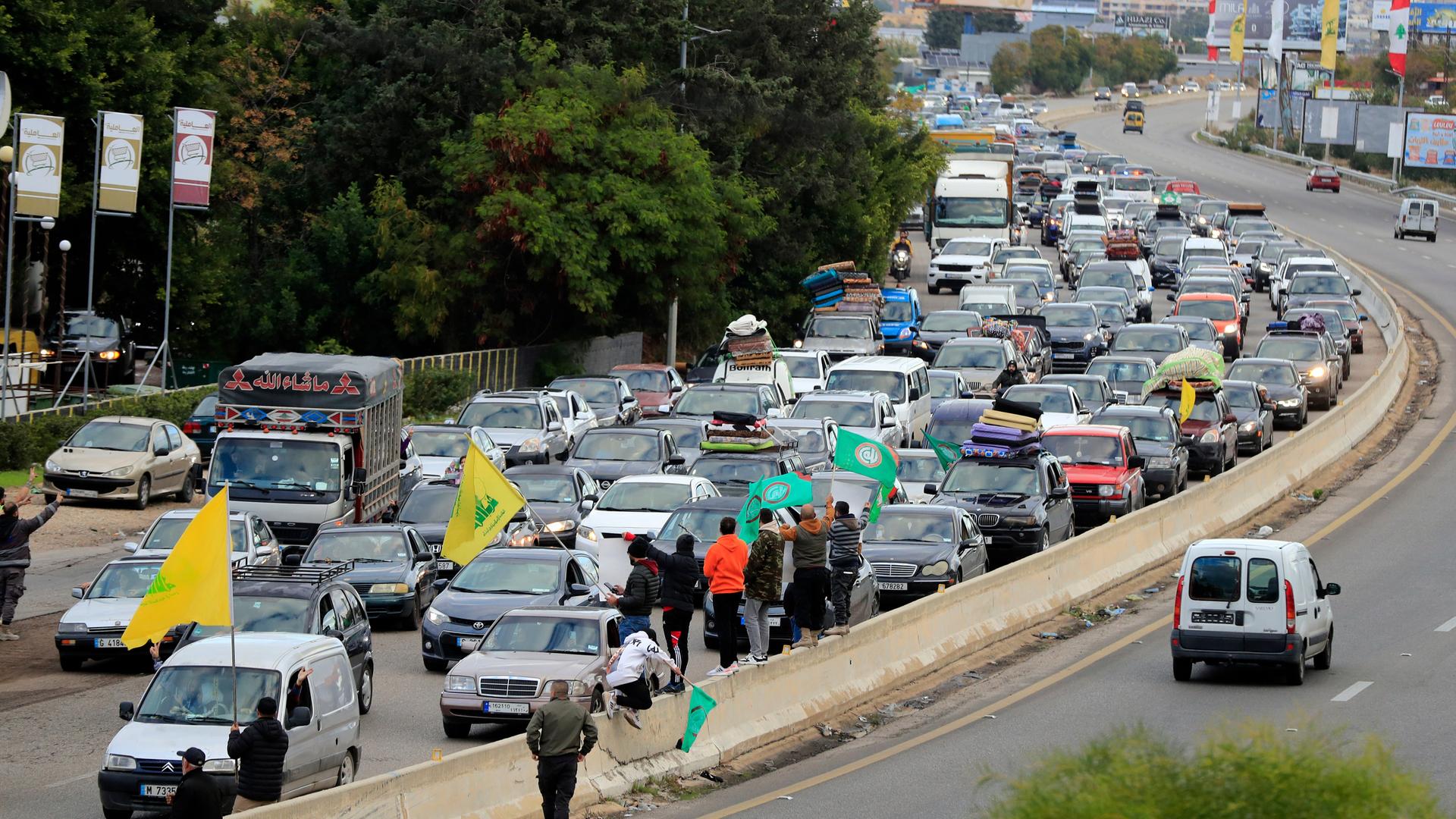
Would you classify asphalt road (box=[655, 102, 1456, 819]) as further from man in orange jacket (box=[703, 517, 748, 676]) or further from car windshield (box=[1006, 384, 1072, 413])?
car windshield (box=[1006, 384, 1072, 413])

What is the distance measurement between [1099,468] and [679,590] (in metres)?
13.5

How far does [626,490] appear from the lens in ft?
86.3

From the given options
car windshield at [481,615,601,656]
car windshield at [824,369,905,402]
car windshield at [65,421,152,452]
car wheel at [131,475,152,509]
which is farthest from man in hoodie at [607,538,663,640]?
car windshield at [824,369,905,402]

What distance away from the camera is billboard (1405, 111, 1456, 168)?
12344 centimetres

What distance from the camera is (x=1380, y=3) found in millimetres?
196125

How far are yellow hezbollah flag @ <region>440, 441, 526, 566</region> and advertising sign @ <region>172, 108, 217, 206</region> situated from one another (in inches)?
903

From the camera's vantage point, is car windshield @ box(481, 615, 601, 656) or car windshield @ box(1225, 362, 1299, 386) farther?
car windshield @ box(1225, 362, 1299, 386)

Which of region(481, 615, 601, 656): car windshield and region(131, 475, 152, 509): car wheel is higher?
region(481, 615, 601, 656): car windshield

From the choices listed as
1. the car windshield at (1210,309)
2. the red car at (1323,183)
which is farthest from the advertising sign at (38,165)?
the red car at (1323,183)

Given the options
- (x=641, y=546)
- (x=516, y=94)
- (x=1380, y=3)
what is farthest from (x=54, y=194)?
(x=1380, y=3)

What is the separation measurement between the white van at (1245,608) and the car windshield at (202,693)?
1030 cm

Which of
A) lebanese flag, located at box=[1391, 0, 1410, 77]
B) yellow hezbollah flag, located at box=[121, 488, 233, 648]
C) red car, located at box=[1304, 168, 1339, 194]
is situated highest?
lebanese flag, located at box=[1391, 0, 1410, 77]

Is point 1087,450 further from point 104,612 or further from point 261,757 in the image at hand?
point 261,757

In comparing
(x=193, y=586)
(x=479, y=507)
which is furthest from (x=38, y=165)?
(x=193, y=586)
